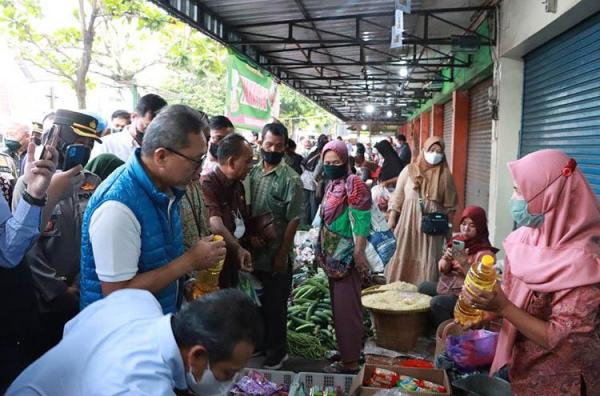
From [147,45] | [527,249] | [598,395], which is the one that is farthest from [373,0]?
[147,45]

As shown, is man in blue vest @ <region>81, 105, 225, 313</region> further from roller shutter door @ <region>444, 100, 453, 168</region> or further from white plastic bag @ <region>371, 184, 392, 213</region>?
roller shutter door @ <region>444, 100, 453, 168</region>

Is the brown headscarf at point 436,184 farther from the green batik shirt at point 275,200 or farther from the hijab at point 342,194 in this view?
the green batik shirt at point 275,200

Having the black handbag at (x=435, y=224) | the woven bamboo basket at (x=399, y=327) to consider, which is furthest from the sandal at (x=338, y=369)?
the black handbag at (x=435, y=224)

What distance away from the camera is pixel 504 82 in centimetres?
616

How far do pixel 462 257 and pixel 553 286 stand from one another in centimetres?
202

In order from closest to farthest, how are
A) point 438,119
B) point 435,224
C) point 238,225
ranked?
point 238,225 < point 435,224 < point 438,119

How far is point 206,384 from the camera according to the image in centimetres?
146

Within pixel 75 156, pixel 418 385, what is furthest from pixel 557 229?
pixel 75 156

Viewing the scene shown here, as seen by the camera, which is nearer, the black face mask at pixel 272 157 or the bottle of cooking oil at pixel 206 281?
the bottle of cooking oil at pixel 206 281

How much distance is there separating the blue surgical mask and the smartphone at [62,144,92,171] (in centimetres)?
197

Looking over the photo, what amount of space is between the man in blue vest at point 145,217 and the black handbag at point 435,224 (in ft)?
11.8

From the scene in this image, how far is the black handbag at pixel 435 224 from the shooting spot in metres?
5.25

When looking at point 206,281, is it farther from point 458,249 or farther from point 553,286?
point 458,249

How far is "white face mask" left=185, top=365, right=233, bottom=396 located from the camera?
1.43 meters
